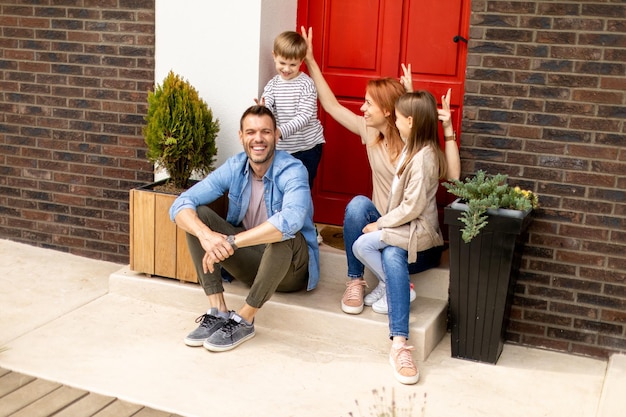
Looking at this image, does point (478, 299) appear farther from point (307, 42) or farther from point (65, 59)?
point (65, 59)

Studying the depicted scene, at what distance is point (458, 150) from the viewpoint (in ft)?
15.7

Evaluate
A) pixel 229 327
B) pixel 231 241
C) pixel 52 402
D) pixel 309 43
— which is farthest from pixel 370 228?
pixel 52 402

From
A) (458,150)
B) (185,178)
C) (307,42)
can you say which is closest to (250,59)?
(307,42)

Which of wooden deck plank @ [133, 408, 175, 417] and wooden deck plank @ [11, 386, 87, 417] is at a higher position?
wooden deck plank @ [11, 386, 87, 417]

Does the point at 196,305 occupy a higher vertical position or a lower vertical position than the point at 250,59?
lower

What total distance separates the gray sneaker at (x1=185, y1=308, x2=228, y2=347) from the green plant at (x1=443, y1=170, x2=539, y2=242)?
4.55 feet

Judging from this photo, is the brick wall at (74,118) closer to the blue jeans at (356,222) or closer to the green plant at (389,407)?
the blue jeans at (356,222)

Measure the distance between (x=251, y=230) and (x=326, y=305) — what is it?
0.68m

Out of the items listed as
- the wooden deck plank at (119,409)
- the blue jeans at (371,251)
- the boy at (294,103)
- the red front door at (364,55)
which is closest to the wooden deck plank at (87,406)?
the wooden deck plank at (119,409)

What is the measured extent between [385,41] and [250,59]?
84 centimetres

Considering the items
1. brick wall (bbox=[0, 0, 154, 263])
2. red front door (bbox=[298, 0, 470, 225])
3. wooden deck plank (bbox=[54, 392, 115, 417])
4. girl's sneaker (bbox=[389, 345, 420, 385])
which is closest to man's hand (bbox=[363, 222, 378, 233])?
girl's sneaker (bbox=[389, 345, 420, 385])

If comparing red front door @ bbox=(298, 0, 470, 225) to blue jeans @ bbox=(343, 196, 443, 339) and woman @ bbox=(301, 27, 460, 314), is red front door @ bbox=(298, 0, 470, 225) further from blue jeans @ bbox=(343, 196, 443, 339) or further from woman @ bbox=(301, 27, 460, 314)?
blue jeans @ bbox=(343, 196, 443, 339)

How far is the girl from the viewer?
14.3 feet

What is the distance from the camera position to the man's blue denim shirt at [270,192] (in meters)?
4.55
